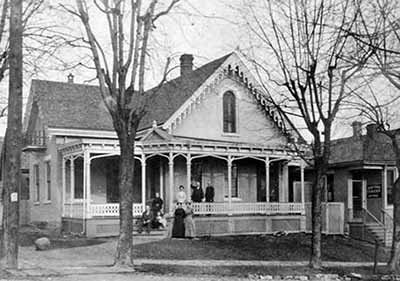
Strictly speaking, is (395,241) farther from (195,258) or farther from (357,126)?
(357,126)

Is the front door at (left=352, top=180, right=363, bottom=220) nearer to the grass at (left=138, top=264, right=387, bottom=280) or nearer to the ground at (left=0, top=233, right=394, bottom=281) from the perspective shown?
the ground at (left=0, top=233, right=394, bottom=281)

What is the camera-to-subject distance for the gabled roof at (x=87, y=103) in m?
30.4

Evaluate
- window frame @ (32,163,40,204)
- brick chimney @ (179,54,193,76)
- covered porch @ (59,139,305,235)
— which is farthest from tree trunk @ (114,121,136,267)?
window frame @ (32,163,40,204)

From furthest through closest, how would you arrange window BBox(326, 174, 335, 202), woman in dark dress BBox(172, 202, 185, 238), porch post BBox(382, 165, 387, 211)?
1. window BBox(326, 174, 335, 202)
2. porch post BBox(382, 165, 387, 211)
3. woman in dark dress BBox(172, 202, 185, 238)

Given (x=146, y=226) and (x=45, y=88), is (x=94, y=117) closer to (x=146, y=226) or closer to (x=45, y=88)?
(x=45, y=88)

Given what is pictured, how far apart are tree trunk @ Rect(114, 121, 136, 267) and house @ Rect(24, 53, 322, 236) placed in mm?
9648

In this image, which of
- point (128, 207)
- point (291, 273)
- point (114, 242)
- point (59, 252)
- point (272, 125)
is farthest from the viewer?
point (272, 125)

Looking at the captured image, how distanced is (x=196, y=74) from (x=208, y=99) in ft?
7.20

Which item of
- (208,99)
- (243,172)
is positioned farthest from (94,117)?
(243,172)

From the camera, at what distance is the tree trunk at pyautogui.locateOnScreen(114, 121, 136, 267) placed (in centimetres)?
1647

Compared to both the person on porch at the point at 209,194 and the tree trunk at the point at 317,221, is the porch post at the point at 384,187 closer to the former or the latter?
the person on porch at the point at 209,194

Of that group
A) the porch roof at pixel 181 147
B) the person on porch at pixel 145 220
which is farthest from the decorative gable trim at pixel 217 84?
the person on porch at pixel 145 220

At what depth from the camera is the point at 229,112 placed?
31.5 metres

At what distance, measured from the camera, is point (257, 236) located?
2766 cm
